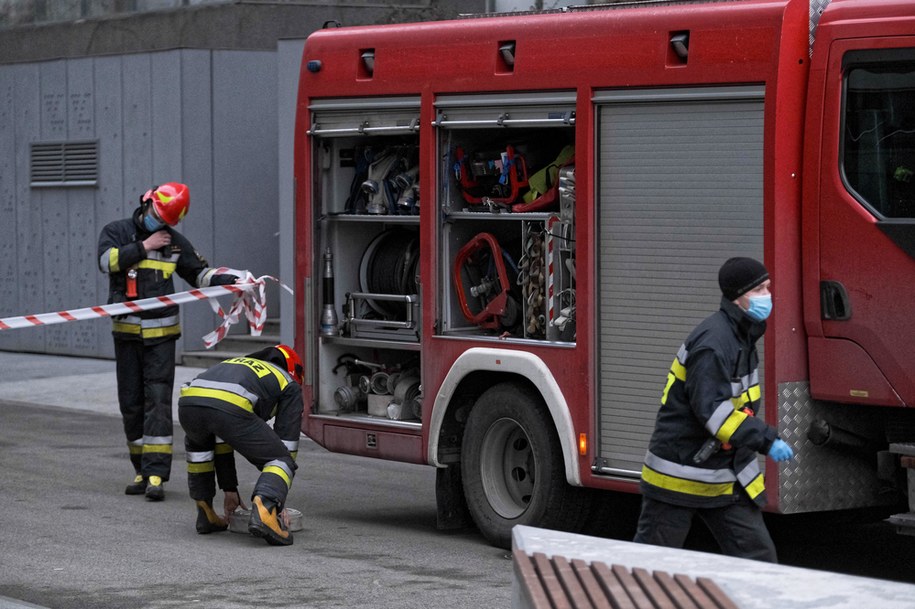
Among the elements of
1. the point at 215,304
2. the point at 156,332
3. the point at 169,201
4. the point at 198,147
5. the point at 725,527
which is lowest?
the point at 725,527

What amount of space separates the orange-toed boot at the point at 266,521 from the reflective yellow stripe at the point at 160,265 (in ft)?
7.78

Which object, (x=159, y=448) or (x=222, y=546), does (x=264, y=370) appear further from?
(x=159, y=448)

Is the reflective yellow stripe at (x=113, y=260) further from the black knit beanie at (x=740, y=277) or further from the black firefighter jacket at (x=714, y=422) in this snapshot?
the black knit beanie at (x=740, y=277)

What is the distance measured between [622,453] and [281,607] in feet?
6.18

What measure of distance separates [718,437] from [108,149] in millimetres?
14075

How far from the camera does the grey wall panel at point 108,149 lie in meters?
18.9

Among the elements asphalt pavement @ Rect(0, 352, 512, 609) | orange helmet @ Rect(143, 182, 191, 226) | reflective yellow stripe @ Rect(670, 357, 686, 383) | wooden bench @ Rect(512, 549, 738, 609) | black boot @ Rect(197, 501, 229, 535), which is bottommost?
asphalt pavement @ Rect(0, 352, 512, 609)

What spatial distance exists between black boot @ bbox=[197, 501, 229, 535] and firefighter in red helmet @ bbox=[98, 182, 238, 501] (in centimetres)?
121

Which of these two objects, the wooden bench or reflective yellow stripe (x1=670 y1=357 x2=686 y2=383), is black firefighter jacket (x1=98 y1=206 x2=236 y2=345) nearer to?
reflective yellow stripe (x1=670 y1=357 x2=686 y2=383)

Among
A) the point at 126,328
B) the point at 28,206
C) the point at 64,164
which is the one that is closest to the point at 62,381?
the point at 64,164

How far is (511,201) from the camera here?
889cm

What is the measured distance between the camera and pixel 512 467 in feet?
29.3

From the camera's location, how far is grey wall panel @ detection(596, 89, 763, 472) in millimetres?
7574

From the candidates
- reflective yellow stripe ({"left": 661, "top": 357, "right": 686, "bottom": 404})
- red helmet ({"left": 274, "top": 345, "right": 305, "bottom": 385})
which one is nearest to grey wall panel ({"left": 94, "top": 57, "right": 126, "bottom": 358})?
red helmet ({"left": 274, "top": 345, "right": 305, "bottom": 385})
